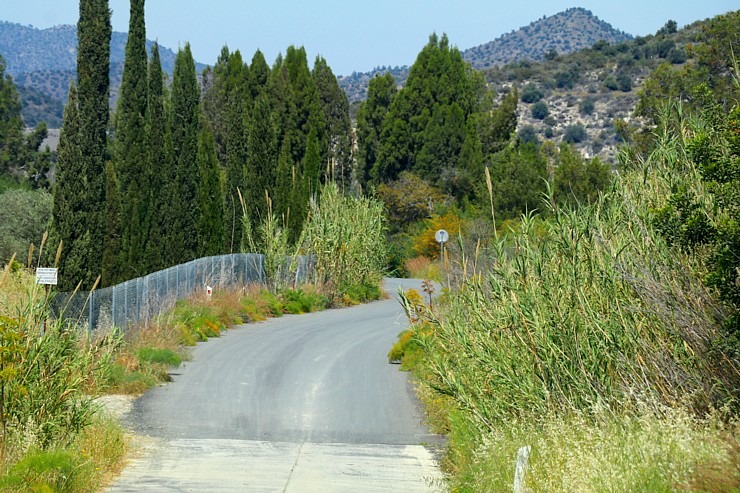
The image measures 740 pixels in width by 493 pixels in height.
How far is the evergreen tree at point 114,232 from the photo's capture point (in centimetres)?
2878

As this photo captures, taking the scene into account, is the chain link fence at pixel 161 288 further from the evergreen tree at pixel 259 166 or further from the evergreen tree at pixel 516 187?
the evergreen tree at pixel 516 187

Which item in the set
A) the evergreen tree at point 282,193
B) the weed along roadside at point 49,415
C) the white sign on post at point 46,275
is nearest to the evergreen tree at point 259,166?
the evergreen tree at point 282,193

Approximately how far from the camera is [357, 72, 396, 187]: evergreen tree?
66000mm

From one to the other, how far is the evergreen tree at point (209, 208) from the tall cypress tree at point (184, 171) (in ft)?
3.55

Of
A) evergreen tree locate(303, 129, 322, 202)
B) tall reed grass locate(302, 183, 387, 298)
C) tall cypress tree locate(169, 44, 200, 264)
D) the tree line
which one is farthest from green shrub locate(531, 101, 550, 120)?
tall cypress tree locate(169, 44, 200, 264)

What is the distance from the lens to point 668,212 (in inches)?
364

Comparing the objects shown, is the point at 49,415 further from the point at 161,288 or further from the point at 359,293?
the point at 359,293

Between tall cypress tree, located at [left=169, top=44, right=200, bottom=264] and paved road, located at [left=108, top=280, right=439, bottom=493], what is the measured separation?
6.35 meters

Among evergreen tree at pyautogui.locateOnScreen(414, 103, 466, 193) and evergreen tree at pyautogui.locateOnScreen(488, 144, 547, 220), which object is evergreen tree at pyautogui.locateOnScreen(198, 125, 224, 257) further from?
evergreen tree at pyautogui.locateOnScreen(414, 103, 466, 193)

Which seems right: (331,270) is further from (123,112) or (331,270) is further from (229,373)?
(229,373)

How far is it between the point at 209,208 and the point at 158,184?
4.37 metres

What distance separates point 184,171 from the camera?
33.3m

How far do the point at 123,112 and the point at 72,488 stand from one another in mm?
22659

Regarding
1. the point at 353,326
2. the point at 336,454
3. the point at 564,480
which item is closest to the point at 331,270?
the point at 353,326
